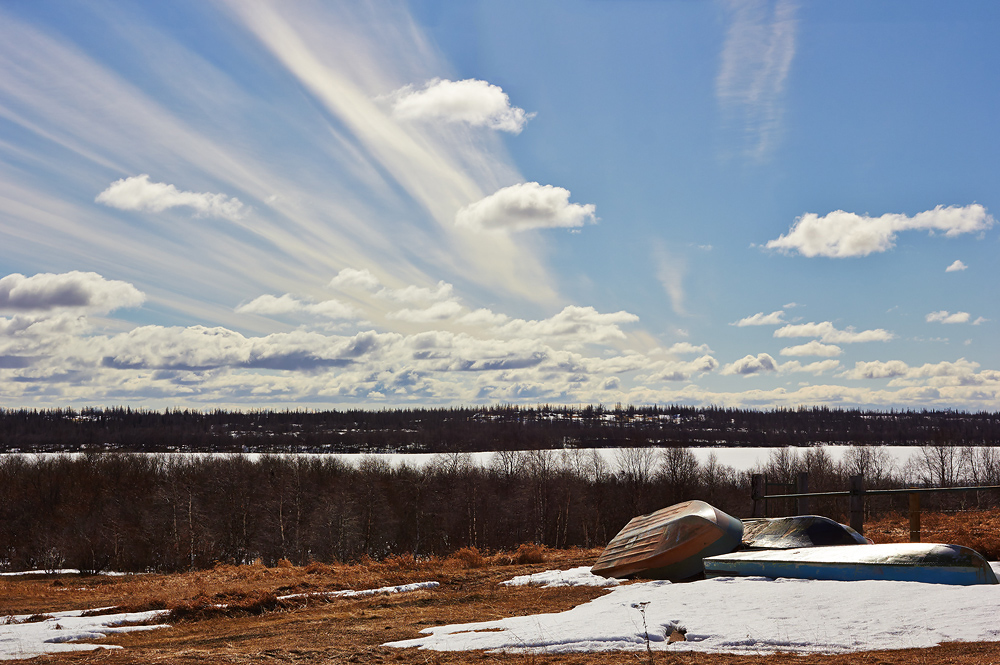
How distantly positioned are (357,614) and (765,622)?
6742 millimetres

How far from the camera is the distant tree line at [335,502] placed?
59.6 meters

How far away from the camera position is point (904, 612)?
24.3 feet

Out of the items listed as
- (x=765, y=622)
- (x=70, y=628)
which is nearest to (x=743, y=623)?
(x=765, y=622)

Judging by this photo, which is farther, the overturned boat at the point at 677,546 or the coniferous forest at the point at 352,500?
the coniferous forest at the point at 352,500

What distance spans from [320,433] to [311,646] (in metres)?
164

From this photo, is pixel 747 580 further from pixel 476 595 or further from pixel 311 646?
pixel 311 646

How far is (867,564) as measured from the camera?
966cm

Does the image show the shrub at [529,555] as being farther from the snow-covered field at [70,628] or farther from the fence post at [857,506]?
the fence post at [857,506]

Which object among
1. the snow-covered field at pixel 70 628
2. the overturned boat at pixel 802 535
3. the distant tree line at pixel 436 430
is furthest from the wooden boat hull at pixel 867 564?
the distant tree line at pixel 436 430

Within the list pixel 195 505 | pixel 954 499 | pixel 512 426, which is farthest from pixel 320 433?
pixel 954 499

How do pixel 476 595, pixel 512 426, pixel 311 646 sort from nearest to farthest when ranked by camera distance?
pixel 311 646
pixel 476 595
pixel 512 426

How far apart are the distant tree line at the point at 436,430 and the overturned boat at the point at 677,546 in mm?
Answer: 111355

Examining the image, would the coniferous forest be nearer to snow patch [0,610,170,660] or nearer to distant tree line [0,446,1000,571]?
distant tree line [0,446,1000,571]

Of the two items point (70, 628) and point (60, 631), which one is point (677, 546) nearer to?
point (60, 631)
